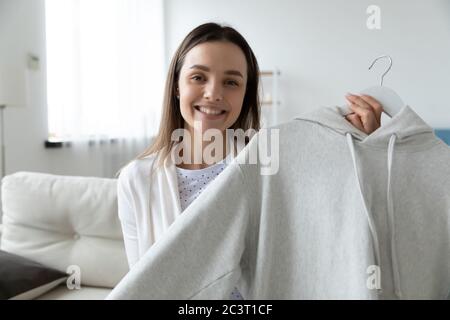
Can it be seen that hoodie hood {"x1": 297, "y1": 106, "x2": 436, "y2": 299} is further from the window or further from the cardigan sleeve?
the window

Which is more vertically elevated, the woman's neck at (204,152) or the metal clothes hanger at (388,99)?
the metal clothes hanger at (388,99)

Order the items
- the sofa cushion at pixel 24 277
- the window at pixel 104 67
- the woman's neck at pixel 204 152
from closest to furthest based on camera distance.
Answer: the woman's neck at pixel 204 152 → the sofa cushion at pixel 24 277 → the window at pixel 104 67

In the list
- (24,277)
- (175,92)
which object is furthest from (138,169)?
(24,277)

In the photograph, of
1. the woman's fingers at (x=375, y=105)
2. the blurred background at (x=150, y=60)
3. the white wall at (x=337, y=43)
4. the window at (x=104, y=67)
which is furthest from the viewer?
the white wall at (x=337, y=43)

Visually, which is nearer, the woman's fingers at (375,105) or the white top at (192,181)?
the woman's fingers at (375,105)

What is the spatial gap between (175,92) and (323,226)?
569mm

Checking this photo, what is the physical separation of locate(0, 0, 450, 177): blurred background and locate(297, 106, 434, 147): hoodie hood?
2.23m

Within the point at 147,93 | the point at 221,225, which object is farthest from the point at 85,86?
the point at 221,225


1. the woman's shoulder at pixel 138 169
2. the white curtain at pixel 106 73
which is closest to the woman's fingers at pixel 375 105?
the woman's shoulder at pixel 138 169

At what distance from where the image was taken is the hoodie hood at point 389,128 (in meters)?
0.75

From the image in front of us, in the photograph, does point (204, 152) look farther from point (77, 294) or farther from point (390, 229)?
point (77, 294)

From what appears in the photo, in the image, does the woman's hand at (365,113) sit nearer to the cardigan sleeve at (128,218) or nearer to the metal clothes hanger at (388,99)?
the metal clothes hanger at (388,99)

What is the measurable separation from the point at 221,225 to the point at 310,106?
344 centimetres

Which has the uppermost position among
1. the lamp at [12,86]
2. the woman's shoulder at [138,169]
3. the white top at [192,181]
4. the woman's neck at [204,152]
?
the lamp at [12,86]
